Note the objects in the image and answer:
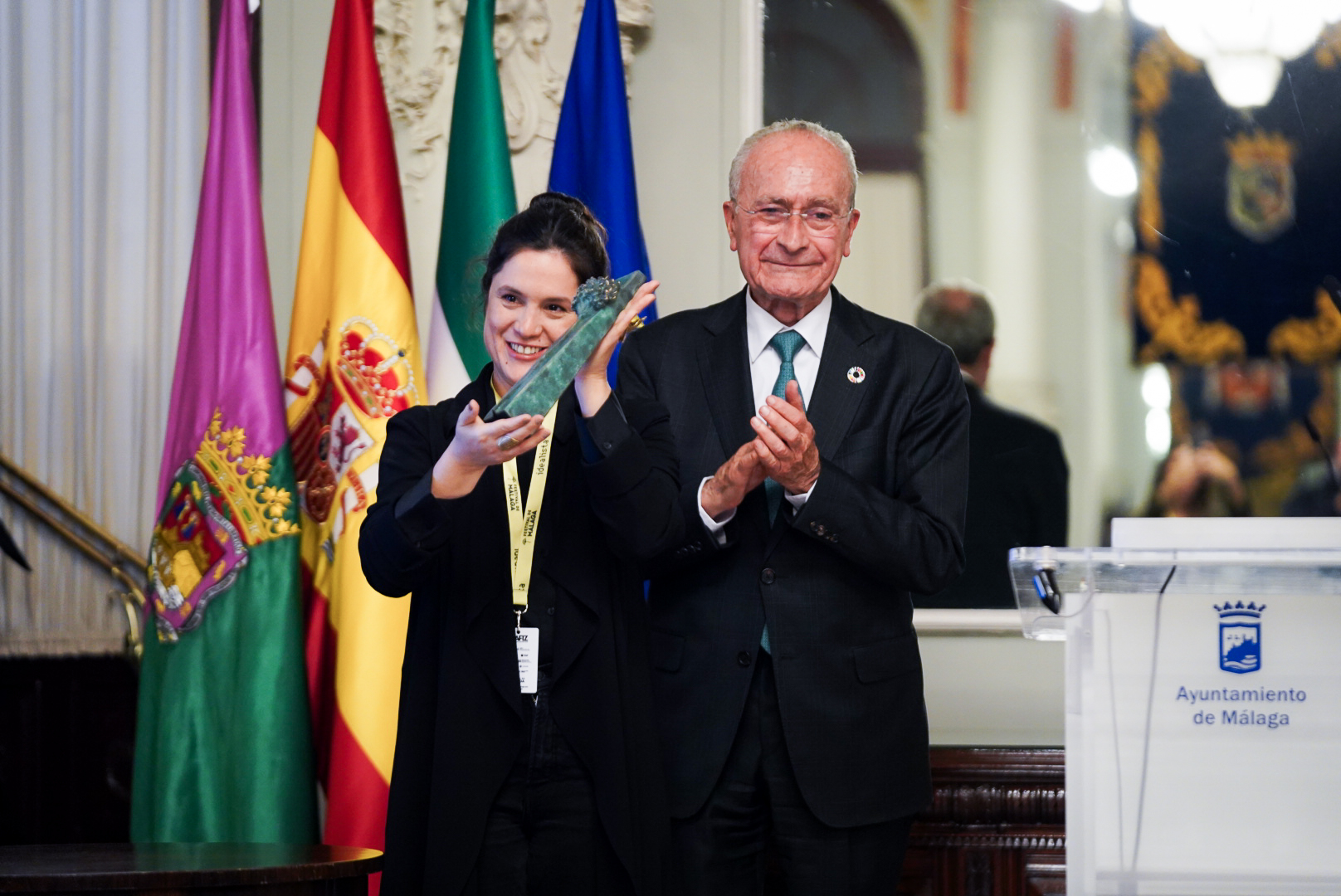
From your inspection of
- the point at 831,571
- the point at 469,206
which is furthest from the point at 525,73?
the point at 831,571

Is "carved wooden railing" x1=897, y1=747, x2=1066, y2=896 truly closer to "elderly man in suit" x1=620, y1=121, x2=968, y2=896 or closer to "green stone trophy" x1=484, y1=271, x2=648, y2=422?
"elderly man in suit" x1=620, y1=121, x2=968, y2=896

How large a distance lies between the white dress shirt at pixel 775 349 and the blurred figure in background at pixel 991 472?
128cm

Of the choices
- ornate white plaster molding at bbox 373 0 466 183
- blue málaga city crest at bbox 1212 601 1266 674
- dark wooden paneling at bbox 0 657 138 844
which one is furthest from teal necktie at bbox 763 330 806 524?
dark wooden paneling at bbox 0 657 138 844

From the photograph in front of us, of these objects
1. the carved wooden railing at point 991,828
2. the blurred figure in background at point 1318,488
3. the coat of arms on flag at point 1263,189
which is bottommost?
the carved wooden railing at point 991,828

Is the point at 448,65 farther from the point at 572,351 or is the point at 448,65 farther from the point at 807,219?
the point at 572,351

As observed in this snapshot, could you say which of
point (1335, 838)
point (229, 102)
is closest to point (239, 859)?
point (1335, 838)

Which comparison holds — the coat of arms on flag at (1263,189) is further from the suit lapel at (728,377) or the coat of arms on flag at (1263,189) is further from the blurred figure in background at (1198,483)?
the suit lapel at (728,377)

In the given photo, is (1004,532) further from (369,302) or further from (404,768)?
(404,768)

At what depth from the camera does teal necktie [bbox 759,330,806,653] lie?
7.34 ft

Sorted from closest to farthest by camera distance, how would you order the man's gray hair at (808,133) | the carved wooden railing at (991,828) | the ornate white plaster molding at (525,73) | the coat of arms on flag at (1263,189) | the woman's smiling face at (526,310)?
the woman's smiling face at (526,310) → the man's gray hair at (808,133) → the carved wooden railing at (991,828) → the coat of arms on flag at (1263,189) → the ornate white plaster molding at (525,73)

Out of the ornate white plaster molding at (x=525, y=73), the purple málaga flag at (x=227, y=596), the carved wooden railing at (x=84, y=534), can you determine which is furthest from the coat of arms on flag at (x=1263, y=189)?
the carved wooden railing at (x=84, y=534)

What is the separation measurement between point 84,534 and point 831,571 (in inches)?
92.6

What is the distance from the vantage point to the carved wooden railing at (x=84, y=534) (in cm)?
362

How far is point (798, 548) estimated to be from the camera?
7.20ft
